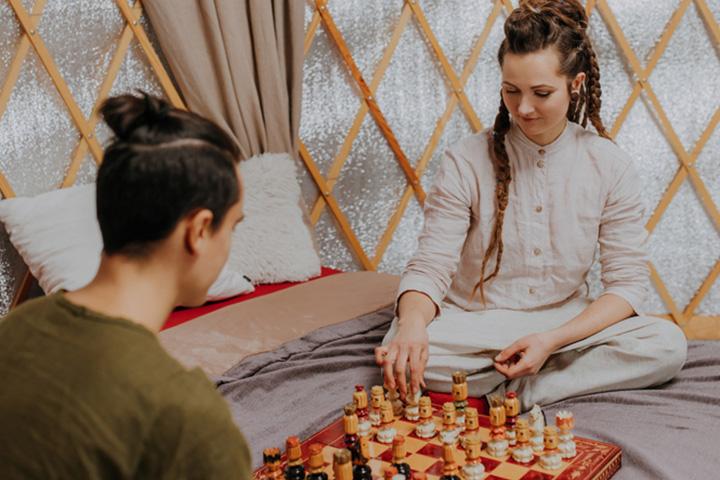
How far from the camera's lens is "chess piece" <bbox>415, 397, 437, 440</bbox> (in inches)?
54.0

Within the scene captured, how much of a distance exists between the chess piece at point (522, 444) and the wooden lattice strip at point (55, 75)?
4.37ft

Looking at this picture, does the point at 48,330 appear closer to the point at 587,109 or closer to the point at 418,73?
the point at 587,109

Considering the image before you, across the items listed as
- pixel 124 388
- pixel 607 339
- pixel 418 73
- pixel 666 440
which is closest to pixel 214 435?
pixel 124 388

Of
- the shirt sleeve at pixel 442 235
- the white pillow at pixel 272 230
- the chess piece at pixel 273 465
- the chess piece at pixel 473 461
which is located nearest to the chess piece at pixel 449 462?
the chess piece at pixel 473 461

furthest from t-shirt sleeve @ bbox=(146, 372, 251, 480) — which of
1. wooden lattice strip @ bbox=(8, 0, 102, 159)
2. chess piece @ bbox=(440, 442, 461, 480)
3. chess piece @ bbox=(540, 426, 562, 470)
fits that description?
wooden lattice strip @ bbox=(8, 0, 102, 159)

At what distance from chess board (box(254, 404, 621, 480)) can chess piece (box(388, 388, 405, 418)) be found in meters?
0.06

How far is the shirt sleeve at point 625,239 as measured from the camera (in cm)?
171

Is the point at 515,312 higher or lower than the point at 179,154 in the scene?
lower

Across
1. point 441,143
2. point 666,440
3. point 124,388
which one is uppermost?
point 124,388

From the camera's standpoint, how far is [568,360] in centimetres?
163

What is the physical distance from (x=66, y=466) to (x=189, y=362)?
3.23 feet

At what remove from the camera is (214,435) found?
0.76m

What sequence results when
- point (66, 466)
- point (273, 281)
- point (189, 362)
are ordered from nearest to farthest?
point (66, 466)
point (189, 362)
point (273, 281)

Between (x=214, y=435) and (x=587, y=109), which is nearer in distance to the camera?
(x=214, y=435)
